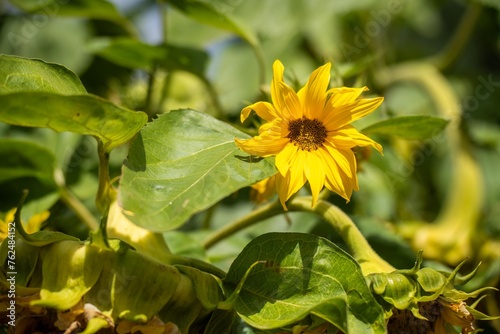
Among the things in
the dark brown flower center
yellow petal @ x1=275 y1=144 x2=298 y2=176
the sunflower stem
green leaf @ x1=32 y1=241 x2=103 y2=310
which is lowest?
green leaf @ x1=32 y1=241 x2=103 y2=310

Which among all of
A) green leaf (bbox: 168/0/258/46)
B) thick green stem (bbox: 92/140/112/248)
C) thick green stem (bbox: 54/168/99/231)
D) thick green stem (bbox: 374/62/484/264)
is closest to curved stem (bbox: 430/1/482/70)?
thick green stem (bbox: 374/62/484/264)

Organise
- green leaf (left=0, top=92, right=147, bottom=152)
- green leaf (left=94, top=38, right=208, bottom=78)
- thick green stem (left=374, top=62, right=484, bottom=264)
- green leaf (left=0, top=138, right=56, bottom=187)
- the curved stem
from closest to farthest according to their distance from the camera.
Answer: green leaf (left=0, top=92, right=147, bottom=152)
green leaf (left=0, top=138, right=56, bottom=187)
green leaf (left=94, top=38, right=208, bottom=78)
thick green stem (left=374, top=62, right=484, bottom=264)
the curved stem

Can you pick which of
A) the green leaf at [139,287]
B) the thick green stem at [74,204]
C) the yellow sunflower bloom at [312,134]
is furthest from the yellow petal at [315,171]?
the thick green stem at [74,204]

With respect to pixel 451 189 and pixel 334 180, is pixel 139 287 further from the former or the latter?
pixel 451 189

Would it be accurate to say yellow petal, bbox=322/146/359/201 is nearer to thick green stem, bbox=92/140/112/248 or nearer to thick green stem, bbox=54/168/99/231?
thick green stem, bbox=92/140/112/248

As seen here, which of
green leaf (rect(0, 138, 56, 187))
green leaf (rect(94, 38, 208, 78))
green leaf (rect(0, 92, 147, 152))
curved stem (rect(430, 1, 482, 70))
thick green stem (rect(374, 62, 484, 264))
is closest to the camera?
green leaf (rect(0, 92, 147, 152))

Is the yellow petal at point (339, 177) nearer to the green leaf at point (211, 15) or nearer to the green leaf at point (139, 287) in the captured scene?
the green leaf at point (139, 287)

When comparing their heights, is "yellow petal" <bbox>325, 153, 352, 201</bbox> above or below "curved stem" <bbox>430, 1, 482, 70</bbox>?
above

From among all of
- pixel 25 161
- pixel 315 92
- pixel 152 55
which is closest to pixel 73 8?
pixel 152 55
